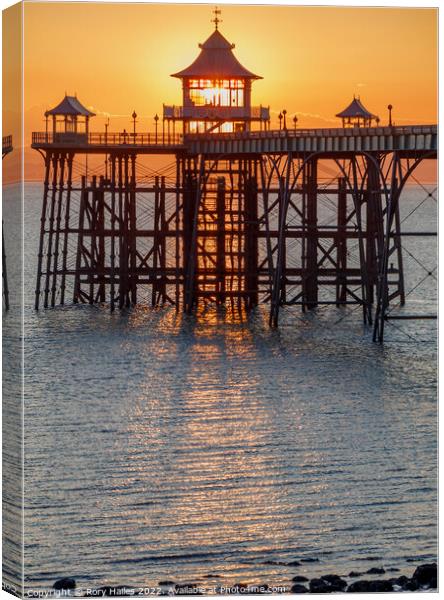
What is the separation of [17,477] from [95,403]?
14.6 metres

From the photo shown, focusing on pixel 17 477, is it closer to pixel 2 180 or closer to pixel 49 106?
pixel 2 180

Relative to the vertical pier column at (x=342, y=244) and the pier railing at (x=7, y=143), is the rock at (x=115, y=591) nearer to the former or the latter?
the pier railing at (x=7, y=143)

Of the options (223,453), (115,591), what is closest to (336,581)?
(115,591)

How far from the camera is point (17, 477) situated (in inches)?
1337

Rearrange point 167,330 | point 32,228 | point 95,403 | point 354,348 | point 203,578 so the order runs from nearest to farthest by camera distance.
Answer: point 203,578 < point 95,403 < point 354,348 < point 167,330 < point 32,228

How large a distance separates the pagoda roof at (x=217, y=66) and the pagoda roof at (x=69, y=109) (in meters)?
5.16

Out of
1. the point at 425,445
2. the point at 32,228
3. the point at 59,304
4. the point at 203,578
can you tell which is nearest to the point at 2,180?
the point at 203,578

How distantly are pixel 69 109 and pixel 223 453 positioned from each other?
124 ft

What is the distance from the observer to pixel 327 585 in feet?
102

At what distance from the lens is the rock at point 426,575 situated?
31.8 m

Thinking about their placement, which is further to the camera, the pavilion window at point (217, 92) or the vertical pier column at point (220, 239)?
the pavilion window at point (217, 92)

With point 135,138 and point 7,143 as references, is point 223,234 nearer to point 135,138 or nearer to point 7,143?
point 135,138

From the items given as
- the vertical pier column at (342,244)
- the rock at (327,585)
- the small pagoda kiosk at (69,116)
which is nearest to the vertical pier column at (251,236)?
the vertical pier column at (342,244)

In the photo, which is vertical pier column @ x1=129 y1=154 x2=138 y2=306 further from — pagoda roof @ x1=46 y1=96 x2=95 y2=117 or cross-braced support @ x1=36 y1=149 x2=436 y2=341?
pagoda roof @ x1=46 y1=96 x2=95 y2=117
